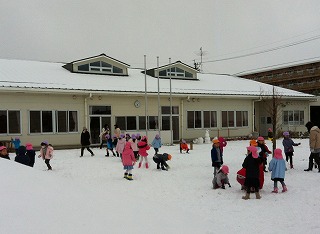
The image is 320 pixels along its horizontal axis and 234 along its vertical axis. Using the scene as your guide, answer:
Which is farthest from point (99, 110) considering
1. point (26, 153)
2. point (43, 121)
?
point (26, 153)

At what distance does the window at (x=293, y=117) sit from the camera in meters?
28.8

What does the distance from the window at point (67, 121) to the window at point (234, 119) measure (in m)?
11.0

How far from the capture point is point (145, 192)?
8930 mm

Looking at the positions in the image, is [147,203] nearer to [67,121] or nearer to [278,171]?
[278,171]

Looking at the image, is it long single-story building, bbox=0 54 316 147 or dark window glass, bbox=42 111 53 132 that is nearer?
long single-story building, bbox=0 54 316 147

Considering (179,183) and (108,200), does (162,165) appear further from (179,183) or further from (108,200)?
(108,200)

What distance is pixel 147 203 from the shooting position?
5949mm

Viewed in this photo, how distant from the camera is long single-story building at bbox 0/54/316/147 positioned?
62.3 feet

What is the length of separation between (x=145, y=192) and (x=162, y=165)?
11.5 feet

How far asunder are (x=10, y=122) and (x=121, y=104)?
260 inches

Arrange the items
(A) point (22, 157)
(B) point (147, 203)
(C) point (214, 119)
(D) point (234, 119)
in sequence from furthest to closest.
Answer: (D) point (234, 119) → (C) point (214, 119) → (A) point (22, 157) → (B) point (147, 203)

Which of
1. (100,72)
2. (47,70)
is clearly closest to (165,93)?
(100,72)

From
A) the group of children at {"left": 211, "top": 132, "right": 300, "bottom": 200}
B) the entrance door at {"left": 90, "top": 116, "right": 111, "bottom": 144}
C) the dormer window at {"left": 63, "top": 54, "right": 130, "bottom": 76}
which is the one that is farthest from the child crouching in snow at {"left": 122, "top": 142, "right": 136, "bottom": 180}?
the dormer window at {"left": 63, "top": 54, "right": 130, "bottom": 76}

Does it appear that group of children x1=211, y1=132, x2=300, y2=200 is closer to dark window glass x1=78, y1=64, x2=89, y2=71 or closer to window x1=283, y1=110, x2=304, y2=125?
dark window glass x1=78, y1=64, x2=89, y2=71
